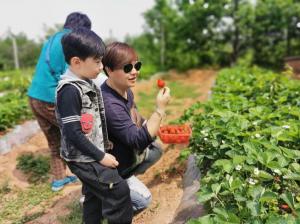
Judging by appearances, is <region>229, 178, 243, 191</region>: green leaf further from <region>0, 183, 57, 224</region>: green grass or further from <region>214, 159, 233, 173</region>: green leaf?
<region>0, 183, 57, 224</region>: green grass

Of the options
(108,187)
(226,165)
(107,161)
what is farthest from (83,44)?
(226,165)

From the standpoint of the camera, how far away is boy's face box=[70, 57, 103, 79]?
214 centimetres

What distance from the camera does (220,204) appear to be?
1.97 metres

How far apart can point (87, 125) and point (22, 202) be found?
6.42 ft

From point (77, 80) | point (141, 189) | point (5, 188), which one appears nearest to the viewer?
point (77, 80)

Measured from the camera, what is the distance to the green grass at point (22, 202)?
335cm

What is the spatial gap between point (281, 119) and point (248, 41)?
13984 millimetres

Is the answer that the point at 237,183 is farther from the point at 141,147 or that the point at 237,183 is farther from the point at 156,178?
the point at 156,178

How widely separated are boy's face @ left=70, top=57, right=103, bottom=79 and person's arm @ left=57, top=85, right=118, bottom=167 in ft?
0.43

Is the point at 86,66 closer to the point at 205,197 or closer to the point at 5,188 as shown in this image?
the point at 205,197

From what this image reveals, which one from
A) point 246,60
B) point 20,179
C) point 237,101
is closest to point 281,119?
point 237,101

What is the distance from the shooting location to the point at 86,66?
2.15 m

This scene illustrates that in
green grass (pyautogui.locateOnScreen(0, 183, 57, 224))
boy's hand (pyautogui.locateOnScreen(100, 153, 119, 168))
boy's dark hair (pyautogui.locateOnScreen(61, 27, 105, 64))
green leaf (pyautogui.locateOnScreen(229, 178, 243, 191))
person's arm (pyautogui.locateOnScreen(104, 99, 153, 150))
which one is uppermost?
boy's dark hair (pyautogui.locateOnScreen(61, 27, 105, 64))

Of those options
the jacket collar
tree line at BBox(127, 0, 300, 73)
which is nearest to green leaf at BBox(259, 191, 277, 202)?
the jacket collar
